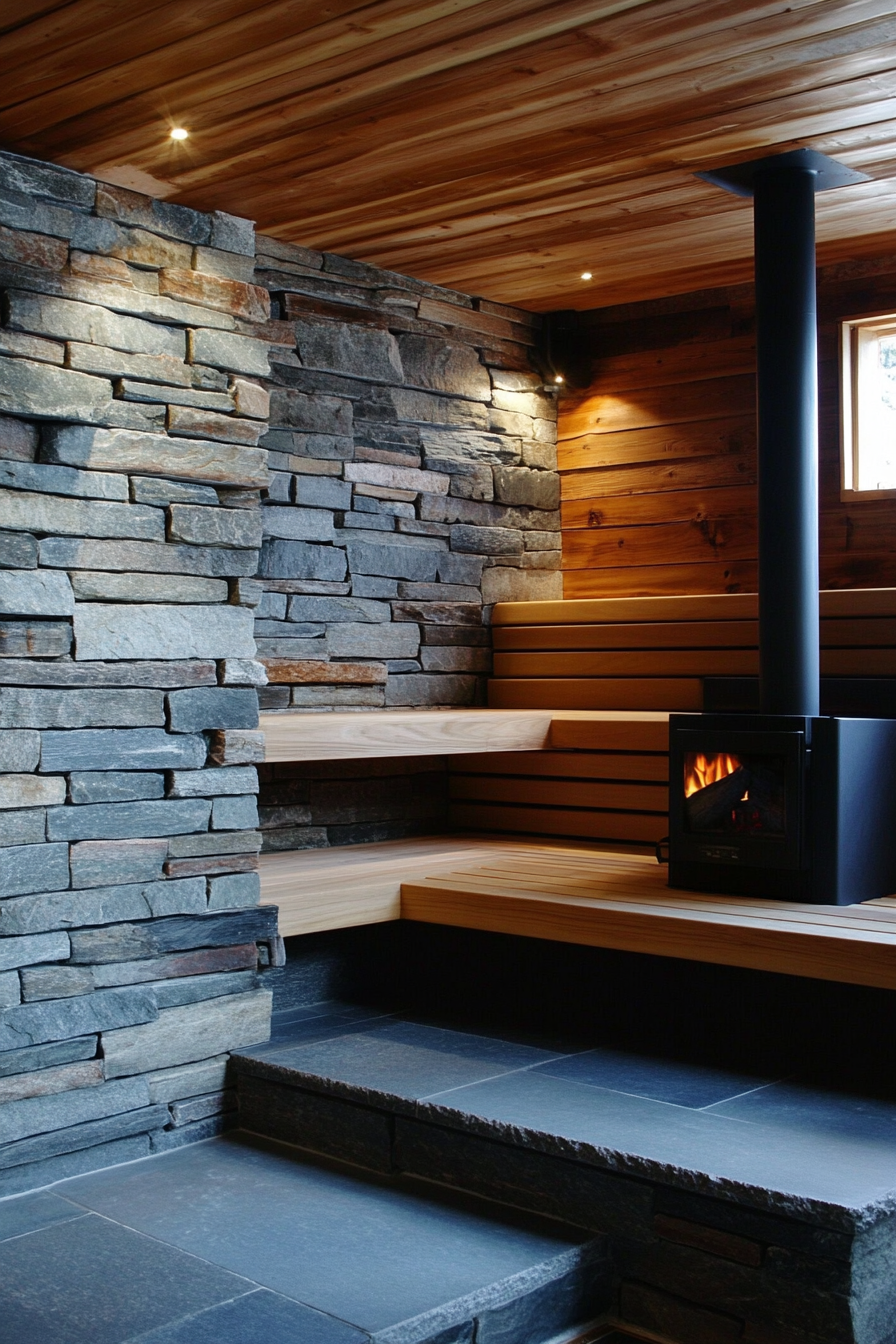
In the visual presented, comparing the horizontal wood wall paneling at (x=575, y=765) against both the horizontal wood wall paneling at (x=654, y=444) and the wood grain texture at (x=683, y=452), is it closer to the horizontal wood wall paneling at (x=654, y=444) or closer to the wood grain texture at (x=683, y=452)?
the wood grain texture at (x=683, y=452)

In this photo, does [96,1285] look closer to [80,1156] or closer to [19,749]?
[80,1156]

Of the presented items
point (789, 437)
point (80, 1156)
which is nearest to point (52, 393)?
point (80, 1156)

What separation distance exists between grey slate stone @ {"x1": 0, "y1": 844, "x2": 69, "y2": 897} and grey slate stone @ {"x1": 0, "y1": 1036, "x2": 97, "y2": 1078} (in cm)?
29

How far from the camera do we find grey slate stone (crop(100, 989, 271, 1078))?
10.4 feet

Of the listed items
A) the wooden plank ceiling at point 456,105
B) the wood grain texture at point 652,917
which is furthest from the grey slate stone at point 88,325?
the wood grain texture at point 652,917

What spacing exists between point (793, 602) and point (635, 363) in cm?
186

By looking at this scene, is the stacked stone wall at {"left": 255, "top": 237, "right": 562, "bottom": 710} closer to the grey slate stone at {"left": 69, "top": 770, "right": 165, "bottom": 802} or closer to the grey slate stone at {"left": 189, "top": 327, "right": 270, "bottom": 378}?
the grey slate stone at {"left": 189, "top": 327, "right": 270, "bottom": 378}

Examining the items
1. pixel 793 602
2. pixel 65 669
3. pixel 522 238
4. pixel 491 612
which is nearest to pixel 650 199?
pixel 522 238

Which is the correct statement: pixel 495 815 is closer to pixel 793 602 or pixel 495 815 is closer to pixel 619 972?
pixel 619 972

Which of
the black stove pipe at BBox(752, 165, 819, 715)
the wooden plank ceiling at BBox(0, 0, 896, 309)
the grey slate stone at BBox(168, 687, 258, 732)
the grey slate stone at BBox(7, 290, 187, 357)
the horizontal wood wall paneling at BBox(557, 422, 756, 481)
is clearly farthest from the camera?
the horizontal wood wall paneling at BBox(557, 422, 756, 481)

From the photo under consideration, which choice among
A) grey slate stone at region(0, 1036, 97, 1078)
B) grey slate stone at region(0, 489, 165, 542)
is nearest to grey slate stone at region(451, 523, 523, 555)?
grey slate stone at region(0, 489, 165, 542)

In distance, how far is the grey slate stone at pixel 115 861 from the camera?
3.10 meters

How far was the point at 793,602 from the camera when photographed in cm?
353

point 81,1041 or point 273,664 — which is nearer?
point 81,1041
